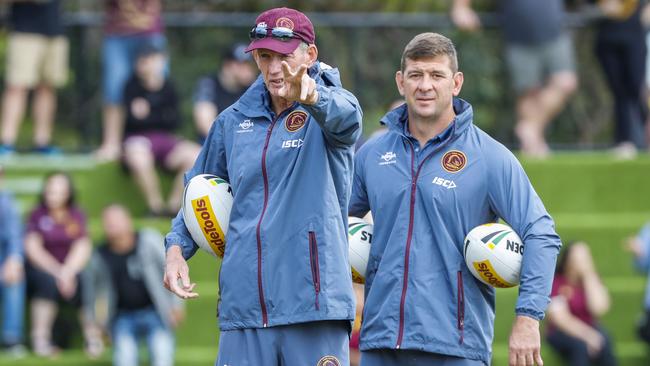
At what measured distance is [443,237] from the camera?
6746 millimetres

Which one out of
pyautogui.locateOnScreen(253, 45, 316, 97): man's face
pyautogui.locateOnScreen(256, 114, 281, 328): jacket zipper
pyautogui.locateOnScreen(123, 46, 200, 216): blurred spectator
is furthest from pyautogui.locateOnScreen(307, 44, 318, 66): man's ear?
pyautogui.locateOnScreen(123, 46, 200, 216): blurred spectator

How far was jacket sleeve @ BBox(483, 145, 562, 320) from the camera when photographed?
21.4ft

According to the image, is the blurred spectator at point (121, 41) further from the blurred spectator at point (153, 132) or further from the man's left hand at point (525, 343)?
the man's left hand at point (525, 343)

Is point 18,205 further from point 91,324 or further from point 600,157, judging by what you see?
point 600,157

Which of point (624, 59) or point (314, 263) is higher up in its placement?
point (624, 59)

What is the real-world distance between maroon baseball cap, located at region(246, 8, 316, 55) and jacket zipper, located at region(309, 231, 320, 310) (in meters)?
0.78

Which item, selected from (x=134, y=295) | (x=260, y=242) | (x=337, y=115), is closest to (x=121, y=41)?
(x=134, y=295)

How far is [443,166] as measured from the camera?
6832mm

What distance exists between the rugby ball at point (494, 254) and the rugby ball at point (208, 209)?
107 cm

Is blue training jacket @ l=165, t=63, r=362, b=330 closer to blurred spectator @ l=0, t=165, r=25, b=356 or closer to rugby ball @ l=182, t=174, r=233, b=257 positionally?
rugby ball @ l=182, t=174, r=233, b=257

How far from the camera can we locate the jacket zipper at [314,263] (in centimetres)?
629

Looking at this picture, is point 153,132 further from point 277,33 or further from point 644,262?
point 277,33

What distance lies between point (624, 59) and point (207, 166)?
7.85 metres

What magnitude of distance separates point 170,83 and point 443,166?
695 centimetres
